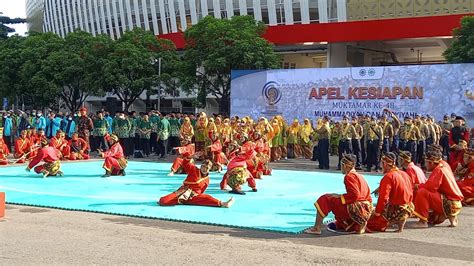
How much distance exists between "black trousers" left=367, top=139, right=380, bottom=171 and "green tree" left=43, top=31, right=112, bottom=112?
21.6m

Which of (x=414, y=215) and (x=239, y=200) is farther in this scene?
(x=239, y=200)

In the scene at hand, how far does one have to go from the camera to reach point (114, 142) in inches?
624

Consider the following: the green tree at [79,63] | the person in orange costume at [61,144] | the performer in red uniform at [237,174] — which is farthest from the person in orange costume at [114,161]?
the green tree at [79,63]

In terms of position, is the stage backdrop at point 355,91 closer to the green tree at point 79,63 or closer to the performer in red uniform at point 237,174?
the performer in red uniform at point 237,174

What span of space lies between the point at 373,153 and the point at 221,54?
15415 millimetres

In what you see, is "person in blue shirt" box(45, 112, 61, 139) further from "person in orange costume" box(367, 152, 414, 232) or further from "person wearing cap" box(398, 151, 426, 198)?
"person in orange costume" box(367, 152, 414, 232)

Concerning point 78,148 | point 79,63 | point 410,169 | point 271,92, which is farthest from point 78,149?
point 79,63

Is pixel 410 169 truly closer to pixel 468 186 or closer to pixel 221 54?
pixel 468 186

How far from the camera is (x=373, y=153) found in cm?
1823

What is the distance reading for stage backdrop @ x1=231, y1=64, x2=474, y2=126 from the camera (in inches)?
870

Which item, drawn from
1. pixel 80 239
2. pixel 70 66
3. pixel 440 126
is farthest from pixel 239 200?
pixel 70 66

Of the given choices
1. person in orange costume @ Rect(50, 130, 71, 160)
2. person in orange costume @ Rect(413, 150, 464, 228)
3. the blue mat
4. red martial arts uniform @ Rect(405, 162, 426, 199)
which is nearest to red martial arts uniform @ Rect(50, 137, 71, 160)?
person in orange costume @ Rect(50, 130, 71, 160)

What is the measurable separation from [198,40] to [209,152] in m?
17.5

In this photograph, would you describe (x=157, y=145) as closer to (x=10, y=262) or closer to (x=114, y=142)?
(x=114, y=142)
